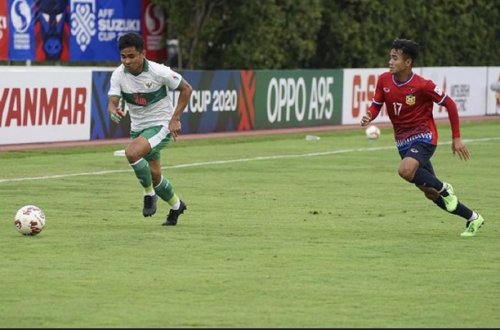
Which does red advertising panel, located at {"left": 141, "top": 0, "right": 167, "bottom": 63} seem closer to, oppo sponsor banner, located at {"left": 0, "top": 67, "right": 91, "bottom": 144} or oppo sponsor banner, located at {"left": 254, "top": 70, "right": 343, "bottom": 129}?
oppo sponsor banner, located at {"left": 254, "top": 70, "right": 343, "bottom": 129}

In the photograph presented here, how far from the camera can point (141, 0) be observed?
4025cm

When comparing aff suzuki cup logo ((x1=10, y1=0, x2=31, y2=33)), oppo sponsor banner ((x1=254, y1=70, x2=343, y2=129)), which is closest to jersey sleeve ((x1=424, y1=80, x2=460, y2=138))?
oppo sponsor banner ((x1=254, y1=70, x2=343, y2=129))

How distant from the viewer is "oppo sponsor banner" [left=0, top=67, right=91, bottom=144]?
27.3 meters

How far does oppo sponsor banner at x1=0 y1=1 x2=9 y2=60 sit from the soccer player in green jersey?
64.9 ft

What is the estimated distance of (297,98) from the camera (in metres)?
36.8

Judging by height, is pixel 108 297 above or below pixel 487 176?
above

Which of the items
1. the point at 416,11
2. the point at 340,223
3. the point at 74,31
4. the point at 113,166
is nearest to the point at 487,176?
the point at 113,166

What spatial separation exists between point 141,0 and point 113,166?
53.8ft

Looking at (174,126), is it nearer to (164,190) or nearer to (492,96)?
(164,190)

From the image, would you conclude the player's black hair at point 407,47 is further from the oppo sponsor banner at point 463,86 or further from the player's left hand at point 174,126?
the oppo sponsor banner at point 463,86

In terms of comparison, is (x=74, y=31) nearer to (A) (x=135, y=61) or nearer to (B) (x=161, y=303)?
(A) (x=135, y=61)

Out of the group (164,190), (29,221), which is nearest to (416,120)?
(164,190)

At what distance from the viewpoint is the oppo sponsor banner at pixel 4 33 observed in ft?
115

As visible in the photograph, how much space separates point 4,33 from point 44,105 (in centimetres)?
736
